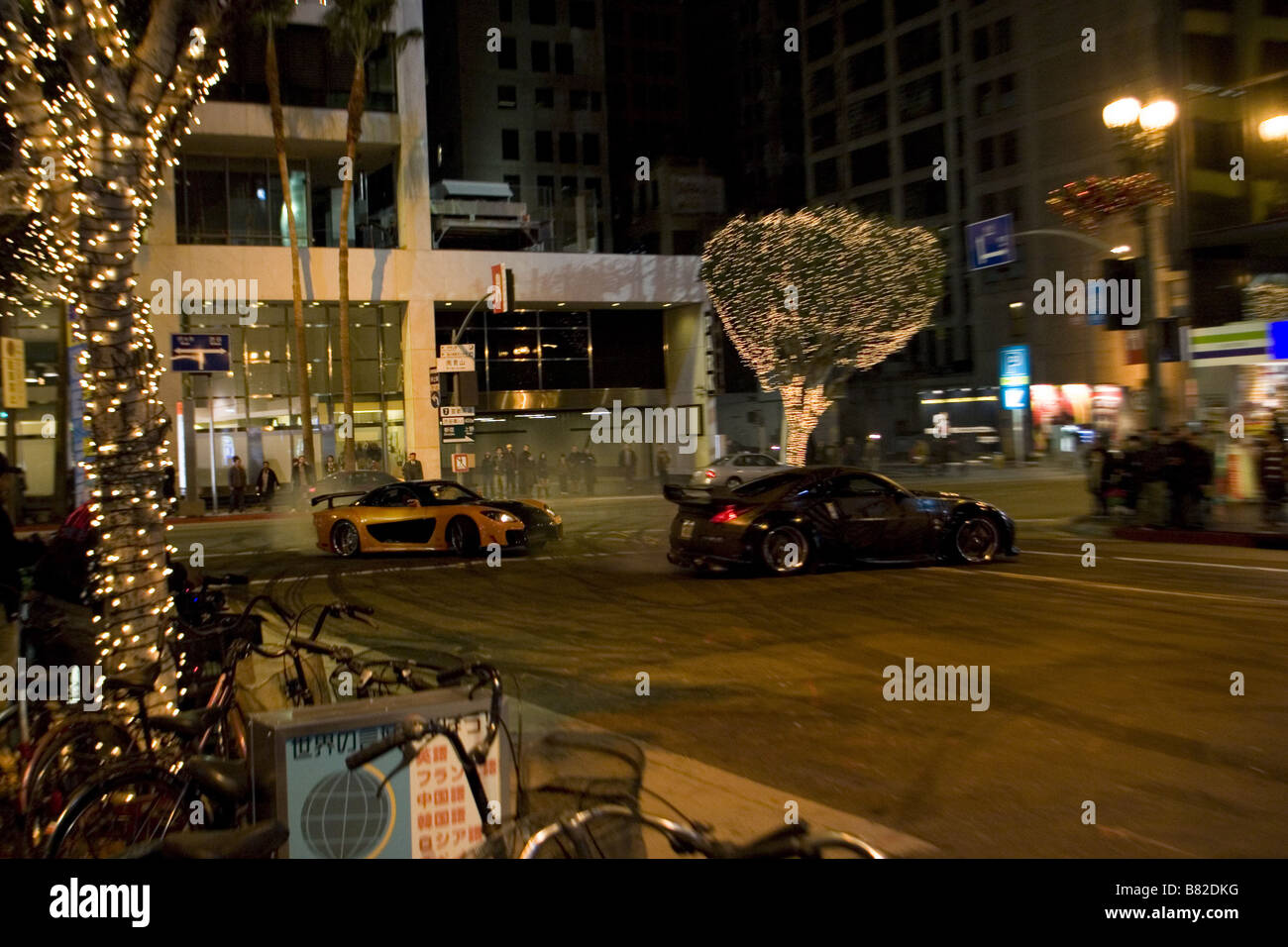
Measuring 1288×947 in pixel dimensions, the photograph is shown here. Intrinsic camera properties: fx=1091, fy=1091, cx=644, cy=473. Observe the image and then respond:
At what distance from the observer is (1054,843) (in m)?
5.15

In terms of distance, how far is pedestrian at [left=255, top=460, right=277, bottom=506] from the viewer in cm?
3631

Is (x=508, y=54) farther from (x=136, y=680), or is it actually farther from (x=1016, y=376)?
(x=136, y=680)

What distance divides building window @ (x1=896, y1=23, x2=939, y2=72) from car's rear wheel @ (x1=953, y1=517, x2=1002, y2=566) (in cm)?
6216

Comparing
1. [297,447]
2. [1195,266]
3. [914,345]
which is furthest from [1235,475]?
[914,345]

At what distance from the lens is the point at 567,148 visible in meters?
75.9

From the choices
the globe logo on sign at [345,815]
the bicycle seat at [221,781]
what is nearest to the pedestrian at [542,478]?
the bicycle seat at [221,781]

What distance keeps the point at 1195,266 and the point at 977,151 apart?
121 feet

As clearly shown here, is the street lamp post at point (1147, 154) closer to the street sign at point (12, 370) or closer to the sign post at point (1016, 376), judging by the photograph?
the street sign at point (12, 370)

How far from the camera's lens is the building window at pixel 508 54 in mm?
73938

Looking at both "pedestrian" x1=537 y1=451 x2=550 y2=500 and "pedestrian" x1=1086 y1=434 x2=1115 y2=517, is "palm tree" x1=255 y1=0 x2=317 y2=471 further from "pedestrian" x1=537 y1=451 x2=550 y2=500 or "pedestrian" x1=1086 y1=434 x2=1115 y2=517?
"pedestrian" x1=1086 y1=434 x2=1115 y2=517

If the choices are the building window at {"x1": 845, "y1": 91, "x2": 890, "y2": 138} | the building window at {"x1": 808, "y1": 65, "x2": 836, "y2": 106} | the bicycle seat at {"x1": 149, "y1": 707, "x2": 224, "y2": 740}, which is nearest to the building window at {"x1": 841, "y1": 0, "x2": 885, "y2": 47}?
the building window at {"x1": 808, "y1": 65, "x2": 836, "y2": 106}

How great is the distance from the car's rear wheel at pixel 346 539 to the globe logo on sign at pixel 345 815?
16.2 metres

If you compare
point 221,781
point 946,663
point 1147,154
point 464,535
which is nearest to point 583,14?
point 1147,154

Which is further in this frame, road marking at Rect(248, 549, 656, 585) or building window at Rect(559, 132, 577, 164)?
building window at Rect(559, 132, 577, 164)
